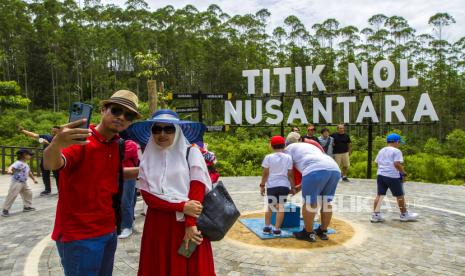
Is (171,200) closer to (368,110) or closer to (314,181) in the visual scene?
(314,181)

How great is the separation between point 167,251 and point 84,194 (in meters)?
0.64

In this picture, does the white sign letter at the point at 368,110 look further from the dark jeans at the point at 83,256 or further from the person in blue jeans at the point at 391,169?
the dark jeans at the point at 83,256

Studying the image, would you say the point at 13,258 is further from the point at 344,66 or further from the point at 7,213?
the point at 344,66

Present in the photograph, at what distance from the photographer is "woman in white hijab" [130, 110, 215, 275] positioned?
2.39 m

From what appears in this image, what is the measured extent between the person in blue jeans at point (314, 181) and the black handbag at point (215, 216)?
263 cm

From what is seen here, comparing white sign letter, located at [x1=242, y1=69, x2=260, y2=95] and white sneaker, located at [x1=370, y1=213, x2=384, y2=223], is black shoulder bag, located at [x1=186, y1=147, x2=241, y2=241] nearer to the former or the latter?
white sneaker, located at [x1=370, y1=213, x2=384, y2=223]

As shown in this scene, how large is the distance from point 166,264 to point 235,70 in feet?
115

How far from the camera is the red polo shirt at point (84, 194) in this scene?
224cm

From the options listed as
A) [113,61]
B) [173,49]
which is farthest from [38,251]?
[113,61]

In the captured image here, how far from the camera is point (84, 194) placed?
2277 mm

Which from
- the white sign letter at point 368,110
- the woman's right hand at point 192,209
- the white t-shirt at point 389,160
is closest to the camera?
the woman's right hand at point 192,209

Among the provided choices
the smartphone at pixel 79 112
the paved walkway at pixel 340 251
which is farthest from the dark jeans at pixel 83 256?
the paved walkway at pixel 340 251

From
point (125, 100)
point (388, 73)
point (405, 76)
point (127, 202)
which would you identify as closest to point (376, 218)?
point (127, 202)

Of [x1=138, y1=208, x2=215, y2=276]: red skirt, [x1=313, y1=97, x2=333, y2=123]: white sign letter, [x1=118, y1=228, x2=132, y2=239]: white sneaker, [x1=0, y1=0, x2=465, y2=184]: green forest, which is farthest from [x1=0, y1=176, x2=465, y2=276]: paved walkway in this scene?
[x1=0, y1=0, x2=465, y2=184]: green forest
